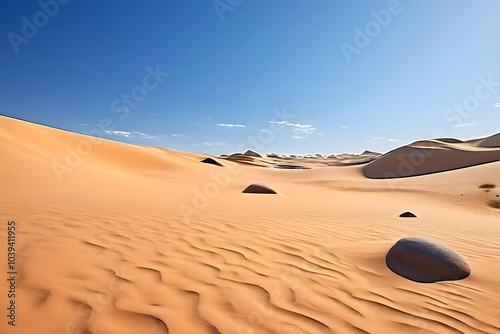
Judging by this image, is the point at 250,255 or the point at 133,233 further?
the point at 133,233

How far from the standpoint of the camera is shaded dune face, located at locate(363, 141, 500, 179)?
26.5m

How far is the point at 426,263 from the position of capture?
10.0 feet

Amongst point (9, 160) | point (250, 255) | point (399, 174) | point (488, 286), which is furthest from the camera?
point (399, 174)

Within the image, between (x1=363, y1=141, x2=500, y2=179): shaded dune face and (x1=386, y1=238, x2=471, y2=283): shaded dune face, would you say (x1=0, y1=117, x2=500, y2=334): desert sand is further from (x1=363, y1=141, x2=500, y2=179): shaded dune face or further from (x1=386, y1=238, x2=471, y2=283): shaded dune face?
(x1=363, y1=141, x2=500, y2=179): shaded dune face

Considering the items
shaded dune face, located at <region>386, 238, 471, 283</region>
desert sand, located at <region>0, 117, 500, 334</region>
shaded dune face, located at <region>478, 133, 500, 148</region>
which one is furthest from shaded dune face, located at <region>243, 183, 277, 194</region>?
shaded dune face, located at <region>478, 133, 500, 148</region>

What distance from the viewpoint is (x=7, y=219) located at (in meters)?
3.81

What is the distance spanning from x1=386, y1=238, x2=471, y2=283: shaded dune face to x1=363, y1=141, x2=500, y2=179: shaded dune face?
25.9 meters

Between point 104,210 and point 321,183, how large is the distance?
54.0 ft

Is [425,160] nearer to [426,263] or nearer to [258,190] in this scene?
[258,190]

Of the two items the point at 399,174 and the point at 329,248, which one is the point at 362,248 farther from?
the point at 399,174

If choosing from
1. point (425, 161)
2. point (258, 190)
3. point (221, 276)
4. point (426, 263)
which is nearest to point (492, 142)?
point (425, 161)

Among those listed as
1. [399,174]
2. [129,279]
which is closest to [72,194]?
[129,279]

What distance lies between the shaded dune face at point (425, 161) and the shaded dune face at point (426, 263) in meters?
25.9

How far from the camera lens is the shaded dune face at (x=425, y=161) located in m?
26.5
